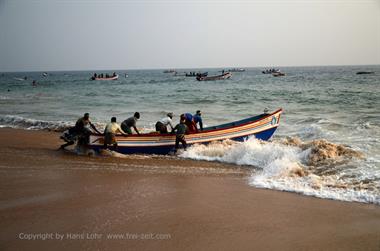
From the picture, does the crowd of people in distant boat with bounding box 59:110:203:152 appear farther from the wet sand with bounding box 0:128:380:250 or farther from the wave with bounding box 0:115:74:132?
the wave with bounding box 0:115:74:132

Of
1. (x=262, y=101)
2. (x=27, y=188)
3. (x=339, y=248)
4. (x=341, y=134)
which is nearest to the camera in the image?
(x=339, y=248)

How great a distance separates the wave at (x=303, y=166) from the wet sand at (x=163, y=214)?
46 cm

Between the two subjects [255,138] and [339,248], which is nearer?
[339,248]

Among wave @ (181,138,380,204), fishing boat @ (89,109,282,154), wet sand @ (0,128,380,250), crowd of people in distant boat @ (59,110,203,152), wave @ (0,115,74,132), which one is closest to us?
wet sand @ (0,128,380,250)

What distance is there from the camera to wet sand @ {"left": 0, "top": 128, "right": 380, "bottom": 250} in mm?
5484

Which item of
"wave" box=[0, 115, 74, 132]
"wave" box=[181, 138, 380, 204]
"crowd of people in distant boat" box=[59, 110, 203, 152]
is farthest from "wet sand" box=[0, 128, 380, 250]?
"wave" box=[0, 115, 74, 132]

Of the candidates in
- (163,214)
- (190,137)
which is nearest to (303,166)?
(190,137)

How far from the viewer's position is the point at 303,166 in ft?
33.8

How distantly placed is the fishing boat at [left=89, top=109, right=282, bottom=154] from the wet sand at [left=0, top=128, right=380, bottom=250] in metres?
2.14

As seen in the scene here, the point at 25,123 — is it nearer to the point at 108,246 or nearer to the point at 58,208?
the point at 58,208

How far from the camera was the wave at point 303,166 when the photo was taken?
799cm

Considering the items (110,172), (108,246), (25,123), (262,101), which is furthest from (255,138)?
(262,101)

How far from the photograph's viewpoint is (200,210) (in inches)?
264

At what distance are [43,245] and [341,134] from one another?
13.3 meters
